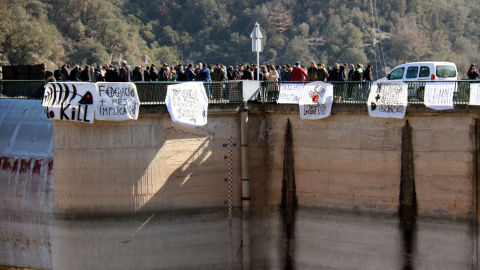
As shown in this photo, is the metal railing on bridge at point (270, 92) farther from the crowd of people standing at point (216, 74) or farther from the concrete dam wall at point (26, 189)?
the concrete dam wall at point (26, 189)

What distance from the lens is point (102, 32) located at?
66250 mm

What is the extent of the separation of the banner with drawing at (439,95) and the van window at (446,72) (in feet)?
19.0

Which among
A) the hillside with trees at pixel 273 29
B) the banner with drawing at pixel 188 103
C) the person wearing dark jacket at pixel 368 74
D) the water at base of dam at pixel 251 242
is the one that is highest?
the hillside with trees at pixel 273 29

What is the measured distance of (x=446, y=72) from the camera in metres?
25.2

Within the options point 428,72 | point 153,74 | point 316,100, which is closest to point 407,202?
point 316,100

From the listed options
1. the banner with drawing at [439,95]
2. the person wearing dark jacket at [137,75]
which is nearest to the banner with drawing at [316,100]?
the banner with drawing at [439,95]

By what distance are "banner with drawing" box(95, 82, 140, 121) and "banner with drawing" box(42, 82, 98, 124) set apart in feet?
0.69

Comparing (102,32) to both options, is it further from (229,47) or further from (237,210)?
(237,210)

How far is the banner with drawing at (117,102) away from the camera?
67.3 feet

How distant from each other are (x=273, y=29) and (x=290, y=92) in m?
57.6

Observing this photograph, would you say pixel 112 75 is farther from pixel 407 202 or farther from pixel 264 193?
pixel 407 202

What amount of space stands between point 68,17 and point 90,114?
1999 inches

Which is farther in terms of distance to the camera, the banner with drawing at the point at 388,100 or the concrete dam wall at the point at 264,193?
the banner with drawing at the point at 388,100

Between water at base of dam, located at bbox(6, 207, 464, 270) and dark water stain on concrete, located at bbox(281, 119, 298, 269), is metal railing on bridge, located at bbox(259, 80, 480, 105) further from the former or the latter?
water at base of dam, located at bbox(6, 207, 464, 270)
